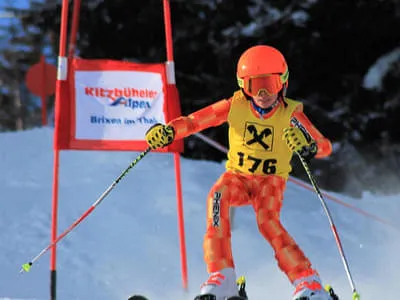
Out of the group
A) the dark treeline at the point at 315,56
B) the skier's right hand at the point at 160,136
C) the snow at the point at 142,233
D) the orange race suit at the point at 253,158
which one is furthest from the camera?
the dark treeline at the point at 315,56

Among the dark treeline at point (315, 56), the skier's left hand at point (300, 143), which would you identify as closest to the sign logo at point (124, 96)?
the skier's left hand at point (300, 143)

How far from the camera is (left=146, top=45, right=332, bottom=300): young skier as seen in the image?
3.24 meters

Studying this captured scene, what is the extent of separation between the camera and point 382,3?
9.67m

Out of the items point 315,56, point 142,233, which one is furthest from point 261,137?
point 315,56

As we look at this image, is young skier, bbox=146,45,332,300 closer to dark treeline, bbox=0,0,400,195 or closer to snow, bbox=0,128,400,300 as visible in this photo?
snow, bbox=0,128,400,300

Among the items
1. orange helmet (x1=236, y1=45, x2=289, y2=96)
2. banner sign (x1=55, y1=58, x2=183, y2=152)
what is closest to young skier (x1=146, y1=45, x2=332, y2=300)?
orange helmet (x1=236, y1=45, x2=289, y2=96)

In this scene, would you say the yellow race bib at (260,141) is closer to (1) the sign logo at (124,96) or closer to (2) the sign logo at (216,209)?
(2) the sign logo at (216,209)

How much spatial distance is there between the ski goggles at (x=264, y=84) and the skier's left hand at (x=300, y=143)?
0.25 meters

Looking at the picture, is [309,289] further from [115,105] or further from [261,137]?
[115,105]

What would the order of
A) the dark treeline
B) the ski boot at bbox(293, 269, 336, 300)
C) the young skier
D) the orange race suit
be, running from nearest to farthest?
1. the ski boot at bbox(293, 269, 336, 300)
2. the young skier
3. the orange race suit
4. the dark treeline

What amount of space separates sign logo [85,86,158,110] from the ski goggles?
1136mm

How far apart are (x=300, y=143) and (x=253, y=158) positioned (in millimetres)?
356

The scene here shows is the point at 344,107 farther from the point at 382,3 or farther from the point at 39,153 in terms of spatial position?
the point at 39,153

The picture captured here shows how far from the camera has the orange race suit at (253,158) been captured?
11.0 ft
